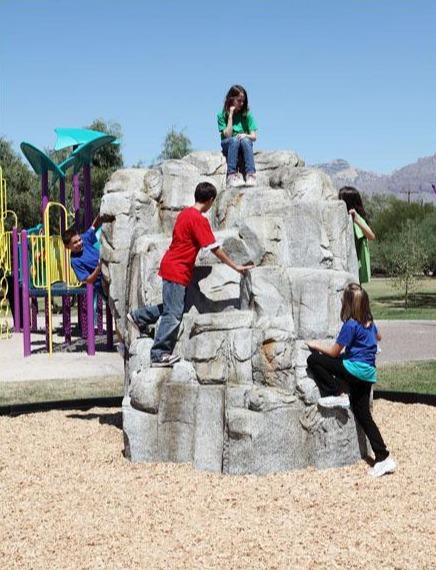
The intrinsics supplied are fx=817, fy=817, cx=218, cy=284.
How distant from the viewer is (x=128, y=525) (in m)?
4.68

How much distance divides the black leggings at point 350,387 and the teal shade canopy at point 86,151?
890 centimetres

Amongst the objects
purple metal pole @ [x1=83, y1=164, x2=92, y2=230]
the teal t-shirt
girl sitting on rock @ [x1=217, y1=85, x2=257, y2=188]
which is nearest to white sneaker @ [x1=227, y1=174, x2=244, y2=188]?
girl sitting on rock @ [x1=217, y1=85, x2=257, y2=188]

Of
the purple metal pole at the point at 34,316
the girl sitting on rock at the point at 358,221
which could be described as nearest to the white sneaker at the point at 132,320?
the girl sitting on rock at the point at 358,221

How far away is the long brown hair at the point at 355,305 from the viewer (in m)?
5.57

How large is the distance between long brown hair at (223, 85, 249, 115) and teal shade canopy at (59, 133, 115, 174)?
6.41m

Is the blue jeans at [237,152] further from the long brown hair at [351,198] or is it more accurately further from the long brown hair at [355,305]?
the long brown hair at [355,305]

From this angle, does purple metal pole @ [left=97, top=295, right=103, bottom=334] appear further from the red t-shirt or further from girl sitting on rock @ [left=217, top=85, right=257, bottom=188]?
the red t-shirt

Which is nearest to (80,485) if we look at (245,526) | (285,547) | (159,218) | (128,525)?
(128,525)

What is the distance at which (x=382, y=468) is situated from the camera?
18.2 feet

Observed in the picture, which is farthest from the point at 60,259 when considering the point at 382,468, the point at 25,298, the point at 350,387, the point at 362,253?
the point at 382,468

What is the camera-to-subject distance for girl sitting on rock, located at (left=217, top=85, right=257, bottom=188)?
294 inches

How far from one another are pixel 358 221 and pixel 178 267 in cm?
190

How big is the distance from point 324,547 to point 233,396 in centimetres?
154

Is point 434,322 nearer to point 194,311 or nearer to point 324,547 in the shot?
point 194,311
